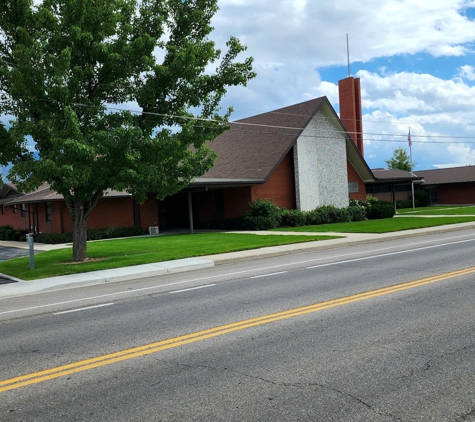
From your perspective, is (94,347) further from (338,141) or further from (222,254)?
(338,141)

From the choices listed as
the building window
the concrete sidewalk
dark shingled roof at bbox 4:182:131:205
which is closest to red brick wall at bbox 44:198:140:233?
the building window

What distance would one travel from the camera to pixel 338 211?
112 ft

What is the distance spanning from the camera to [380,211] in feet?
118

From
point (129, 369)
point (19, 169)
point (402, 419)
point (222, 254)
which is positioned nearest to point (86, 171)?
point (19, 169)

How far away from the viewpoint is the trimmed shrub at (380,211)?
36031 millimetres

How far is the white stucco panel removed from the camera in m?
33.6

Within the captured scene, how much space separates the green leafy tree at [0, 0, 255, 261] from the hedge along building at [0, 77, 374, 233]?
11241mm

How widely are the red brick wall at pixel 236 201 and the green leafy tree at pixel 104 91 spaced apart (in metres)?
13.6

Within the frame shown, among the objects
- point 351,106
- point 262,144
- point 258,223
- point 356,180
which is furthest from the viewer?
point 351,106

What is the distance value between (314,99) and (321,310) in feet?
95.3

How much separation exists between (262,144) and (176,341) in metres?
29.5

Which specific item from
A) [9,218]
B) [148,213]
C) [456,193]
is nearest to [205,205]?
[148,213]

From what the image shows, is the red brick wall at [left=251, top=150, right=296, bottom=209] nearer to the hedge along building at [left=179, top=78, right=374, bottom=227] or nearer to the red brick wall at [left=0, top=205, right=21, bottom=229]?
the hedge along building at [left=179, top=78, right=374, bottom=227]

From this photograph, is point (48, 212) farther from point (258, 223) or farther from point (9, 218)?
point (258, 223)
